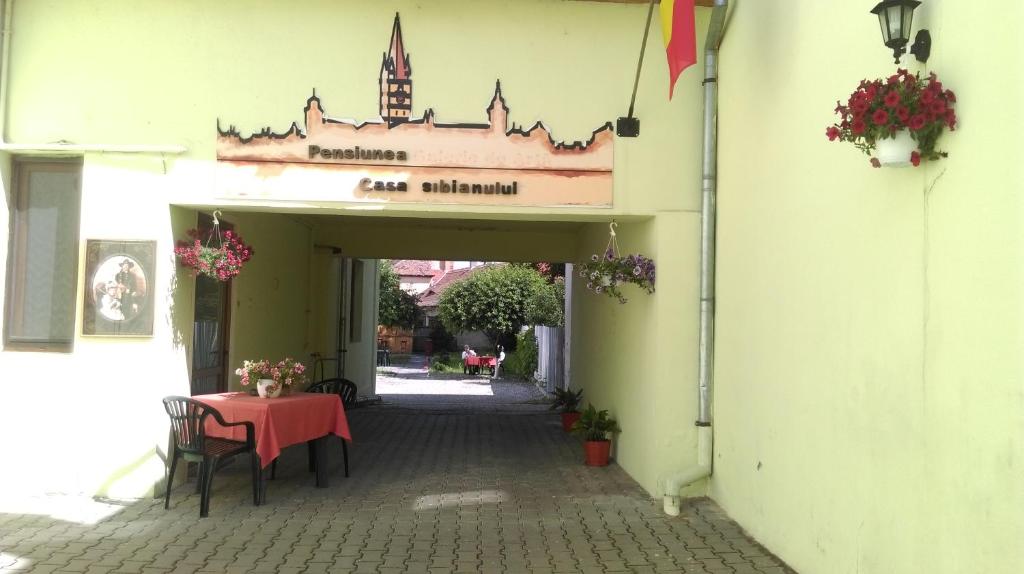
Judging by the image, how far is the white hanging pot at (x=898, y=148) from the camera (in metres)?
3.38

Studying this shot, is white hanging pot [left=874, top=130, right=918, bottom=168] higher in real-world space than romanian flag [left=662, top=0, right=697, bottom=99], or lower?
lower

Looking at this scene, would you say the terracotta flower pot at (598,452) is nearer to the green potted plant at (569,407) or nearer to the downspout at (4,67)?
the green potted plant at (569,407)

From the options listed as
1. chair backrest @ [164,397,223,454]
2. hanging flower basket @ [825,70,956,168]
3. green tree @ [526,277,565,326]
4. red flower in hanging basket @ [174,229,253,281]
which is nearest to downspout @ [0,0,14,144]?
red flower in hanging basket @ [174,229,253,281]

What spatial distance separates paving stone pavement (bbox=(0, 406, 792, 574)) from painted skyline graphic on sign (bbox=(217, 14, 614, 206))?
2.44 meters

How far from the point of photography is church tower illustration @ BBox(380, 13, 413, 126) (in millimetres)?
6617

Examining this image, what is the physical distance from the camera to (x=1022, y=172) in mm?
2895

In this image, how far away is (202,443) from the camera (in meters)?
6.02

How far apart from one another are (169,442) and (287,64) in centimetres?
323

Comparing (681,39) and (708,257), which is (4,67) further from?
(708,257)

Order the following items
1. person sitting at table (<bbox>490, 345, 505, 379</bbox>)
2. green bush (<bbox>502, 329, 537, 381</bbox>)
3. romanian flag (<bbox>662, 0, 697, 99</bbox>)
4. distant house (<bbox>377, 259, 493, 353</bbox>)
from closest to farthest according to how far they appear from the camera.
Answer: romanian flag (<bbox>662, 0, 697, 99</bbox>) → green bush (<bbox>502, 329, 537, 381</bbox>) → person sitting at table (<bbox>490, 345, 505, 379</bbox>) → distant house (<bbox>377, 259, 493, 353</bbox>)

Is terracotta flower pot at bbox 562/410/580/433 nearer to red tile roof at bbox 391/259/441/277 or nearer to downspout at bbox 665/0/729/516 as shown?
downspout at bbox 665/0/729/516

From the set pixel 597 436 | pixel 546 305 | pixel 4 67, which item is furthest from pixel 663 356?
pixel 546 305

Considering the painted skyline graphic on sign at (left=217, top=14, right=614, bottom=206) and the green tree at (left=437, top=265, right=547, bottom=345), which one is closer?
the painted skyline graphic on sign at (left=217, top=14, right=614, bottom=206)

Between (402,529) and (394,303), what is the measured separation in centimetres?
2508
